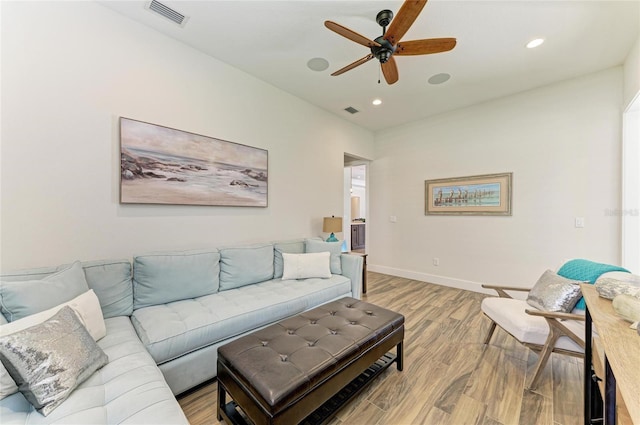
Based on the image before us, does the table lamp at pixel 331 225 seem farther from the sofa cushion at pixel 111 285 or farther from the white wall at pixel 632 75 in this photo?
the white wall at pixel 632 75

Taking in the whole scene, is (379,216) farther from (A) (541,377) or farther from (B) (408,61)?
(A) (541,377)

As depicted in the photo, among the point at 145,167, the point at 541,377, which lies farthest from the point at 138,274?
the point at 541,377

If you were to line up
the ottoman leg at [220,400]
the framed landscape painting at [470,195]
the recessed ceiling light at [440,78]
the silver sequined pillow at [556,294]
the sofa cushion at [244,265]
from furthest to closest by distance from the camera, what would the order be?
the framed landscape painting at [470,195], the recessed ceiling light at [440,78], the sofa cushion at [244,265], the silver sequined pillow at [556,294], the ottoman leg at [220,400]

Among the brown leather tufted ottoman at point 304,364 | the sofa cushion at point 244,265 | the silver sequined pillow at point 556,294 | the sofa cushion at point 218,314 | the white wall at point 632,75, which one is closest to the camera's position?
the brown leather tufted ottoman at point 304,364

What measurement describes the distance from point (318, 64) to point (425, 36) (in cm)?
115

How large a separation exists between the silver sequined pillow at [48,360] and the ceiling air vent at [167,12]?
2.40 meters

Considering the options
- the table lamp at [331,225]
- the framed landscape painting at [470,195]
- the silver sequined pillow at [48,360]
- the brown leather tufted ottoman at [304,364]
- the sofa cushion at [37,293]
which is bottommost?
the brown leather tufted ottoman at [304,364]

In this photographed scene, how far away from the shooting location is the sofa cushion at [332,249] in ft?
10.2

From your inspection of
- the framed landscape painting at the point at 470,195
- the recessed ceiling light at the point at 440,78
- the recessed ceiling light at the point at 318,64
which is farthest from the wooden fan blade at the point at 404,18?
the framed landscape painting at the point at 470,195

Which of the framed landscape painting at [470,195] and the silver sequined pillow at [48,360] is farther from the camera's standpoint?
the framed landscape painting at [470,195]

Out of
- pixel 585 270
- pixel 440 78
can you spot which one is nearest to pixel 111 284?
pixel 585 270

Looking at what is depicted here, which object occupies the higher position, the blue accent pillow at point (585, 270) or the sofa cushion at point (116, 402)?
the blue accent pillow at point (585, 270)

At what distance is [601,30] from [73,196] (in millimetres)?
4849

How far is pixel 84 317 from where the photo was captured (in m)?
1.42
